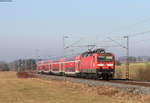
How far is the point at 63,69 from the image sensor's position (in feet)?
222

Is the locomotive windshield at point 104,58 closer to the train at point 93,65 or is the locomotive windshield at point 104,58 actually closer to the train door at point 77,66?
the train at point 93,65

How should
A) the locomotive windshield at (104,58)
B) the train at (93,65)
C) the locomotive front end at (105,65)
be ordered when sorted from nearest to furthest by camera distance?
1. the locomotive front end at (105,65)
2. the train at (93,65)
3. the locomotive windshield at (104,58)

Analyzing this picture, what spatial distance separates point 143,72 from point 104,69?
1171 cm

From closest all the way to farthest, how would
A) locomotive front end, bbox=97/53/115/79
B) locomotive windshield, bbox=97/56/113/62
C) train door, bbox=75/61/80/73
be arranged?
locomotive front end, bbox=97/53/115/79 → locomotive windshield, bbox=97/56/113/62 → train door, bbox=75/61/80/73

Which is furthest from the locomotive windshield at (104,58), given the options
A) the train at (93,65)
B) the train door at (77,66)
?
the train door at (77,66)

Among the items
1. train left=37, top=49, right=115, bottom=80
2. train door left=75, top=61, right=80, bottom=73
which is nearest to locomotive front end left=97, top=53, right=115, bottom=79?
train left=37, top=49, right=115, bottom=80

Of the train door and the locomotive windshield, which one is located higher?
the locomotive windshield

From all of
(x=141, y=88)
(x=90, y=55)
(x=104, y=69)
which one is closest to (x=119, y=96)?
(x=141, y=88)

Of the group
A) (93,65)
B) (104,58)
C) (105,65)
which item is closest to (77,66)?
(93,65)

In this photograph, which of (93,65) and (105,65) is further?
(93,65)

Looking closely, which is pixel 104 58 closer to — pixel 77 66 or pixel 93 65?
pixel 93 65

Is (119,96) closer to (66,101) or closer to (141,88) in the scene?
(141,88)

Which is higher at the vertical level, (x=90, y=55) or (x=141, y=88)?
(x=90, y=55)

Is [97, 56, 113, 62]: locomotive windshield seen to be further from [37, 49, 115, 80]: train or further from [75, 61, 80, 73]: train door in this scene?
[75, 61, 80, 73]: train door
